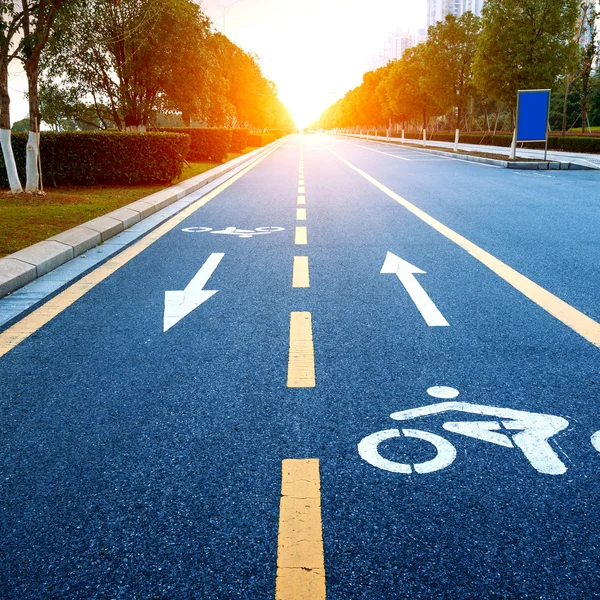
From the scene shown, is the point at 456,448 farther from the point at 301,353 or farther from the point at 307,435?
the point at 301,353

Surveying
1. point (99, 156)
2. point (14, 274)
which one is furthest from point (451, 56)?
point (14, 274)

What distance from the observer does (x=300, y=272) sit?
627 cm

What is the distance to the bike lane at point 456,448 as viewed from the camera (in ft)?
6.54

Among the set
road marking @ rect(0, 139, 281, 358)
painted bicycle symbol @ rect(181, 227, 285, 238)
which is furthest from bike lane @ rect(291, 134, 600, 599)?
painted bicycle symbol @ rect(181, 227, 285, 238)

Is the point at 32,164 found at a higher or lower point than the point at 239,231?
higher

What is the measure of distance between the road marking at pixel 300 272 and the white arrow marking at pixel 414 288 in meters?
0.82

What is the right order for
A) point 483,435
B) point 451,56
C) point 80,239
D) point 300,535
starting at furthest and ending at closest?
point 451,56
point 80,239
point 483,435
point 300,535

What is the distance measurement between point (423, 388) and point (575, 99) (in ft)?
248

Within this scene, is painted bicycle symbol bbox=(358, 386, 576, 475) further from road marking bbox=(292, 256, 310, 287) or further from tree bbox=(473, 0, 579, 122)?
tree bbox=(473, 0, 579, 122)

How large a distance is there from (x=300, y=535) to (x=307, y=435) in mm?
728

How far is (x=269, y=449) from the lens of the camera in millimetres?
2738

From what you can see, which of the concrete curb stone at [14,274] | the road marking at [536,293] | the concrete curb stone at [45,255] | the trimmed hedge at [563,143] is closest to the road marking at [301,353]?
the road marking at [536,293]

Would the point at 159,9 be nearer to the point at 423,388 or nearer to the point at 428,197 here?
the point at 428,197

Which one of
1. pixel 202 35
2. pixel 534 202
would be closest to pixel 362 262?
pixel 534 202
